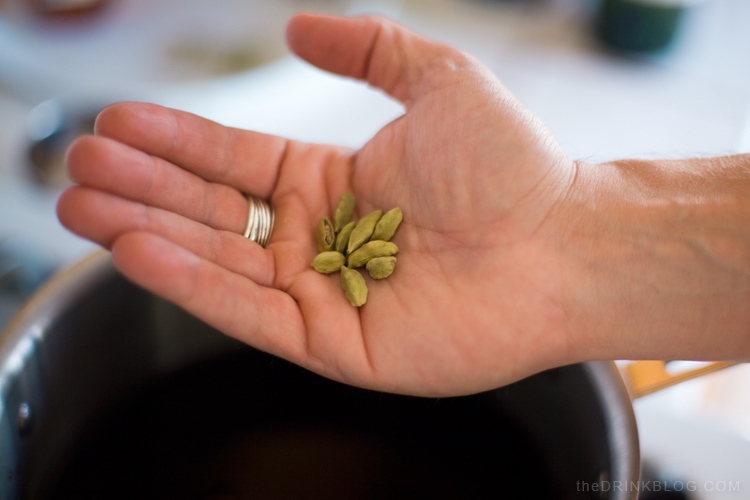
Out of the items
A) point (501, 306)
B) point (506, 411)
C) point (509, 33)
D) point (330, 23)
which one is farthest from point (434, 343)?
point (509, 33)

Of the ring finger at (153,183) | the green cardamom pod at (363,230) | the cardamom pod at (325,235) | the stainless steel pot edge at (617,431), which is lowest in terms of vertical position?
the stainless steel pot edge at (617,431)

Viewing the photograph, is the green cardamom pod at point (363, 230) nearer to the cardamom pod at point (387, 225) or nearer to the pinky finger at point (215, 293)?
the cardamom pod at point (387, 225)

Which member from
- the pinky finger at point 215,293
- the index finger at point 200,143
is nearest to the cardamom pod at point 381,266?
the pinky finger at point 215,293

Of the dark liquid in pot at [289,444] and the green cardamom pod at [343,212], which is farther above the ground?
the green cardamom pod at [343,212]

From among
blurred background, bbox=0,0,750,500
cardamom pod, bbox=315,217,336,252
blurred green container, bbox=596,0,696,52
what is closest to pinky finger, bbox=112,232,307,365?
cardamom pod, bbox=315,217,336,252

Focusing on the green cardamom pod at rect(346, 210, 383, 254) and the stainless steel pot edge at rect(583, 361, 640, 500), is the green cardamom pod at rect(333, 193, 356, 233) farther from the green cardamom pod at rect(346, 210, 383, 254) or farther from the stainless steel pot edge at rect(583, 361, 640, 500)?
the stainless steel pot edge at rect(583, 361, 640, 500)

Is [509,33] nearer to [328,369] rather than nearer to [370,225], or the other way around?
[370,225]

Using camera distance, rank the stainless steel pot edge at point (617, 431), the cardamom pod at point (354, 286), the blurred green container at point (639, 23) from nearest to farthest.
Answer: the stainless steel pot edge at point (617, 431) < the cardamom pod at point (354, 286) < the blurred green container at point (639, 23)

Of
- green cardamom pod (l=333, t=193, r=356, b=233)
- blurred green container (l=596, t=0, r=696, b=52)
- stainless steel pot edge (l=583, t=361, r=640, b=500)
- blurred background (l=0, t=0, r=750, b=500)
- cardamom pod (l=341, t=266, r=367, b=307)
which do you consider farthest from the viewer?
blurred green container (l=596, t=0, r=696, b=52)
